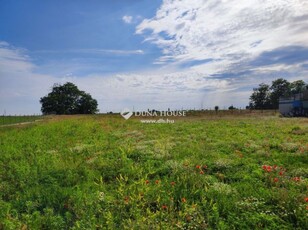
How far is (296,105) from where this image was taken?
166 ft

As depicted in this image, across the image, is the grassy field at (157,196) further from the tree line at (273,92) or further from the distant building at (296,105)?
the tree line at (273,92)

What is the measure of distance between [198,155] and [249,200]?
4.18m

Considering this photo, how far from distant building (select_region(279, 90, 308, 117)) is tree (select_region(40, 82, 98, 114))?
45.0 m

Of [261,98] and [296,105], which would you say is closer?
[296,105]

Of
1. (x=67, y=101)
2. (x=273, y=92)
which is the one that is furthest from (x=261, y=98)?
(x=67, y=101)

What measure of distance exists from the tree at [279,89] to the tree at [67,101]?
49.8m

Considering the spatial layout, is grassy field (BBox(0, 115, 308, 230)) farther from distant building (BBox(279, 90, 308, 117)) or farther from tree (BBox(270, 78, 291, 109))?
tree (BBox(270, 78, 291, 109))

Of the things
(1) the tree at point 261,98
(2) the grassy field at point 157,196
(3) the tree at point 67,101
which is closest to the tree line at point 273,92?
(1) the tree at point 261,98

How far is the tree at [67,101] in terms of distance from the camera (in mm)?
62719

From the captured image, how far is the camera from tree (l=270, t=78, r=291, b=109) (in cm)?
7262

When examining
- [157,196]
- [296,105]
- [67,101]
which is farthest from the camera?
[67,101]

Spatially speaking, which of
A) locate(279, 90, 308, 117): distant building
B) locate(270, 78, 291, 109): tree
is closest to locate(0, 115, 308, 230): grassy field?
locate(279, 90, 308, 117): distant building

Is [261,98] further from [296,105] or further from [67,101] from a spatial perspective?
[67,101]

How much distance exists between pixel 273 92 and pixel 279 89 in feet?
6.05
